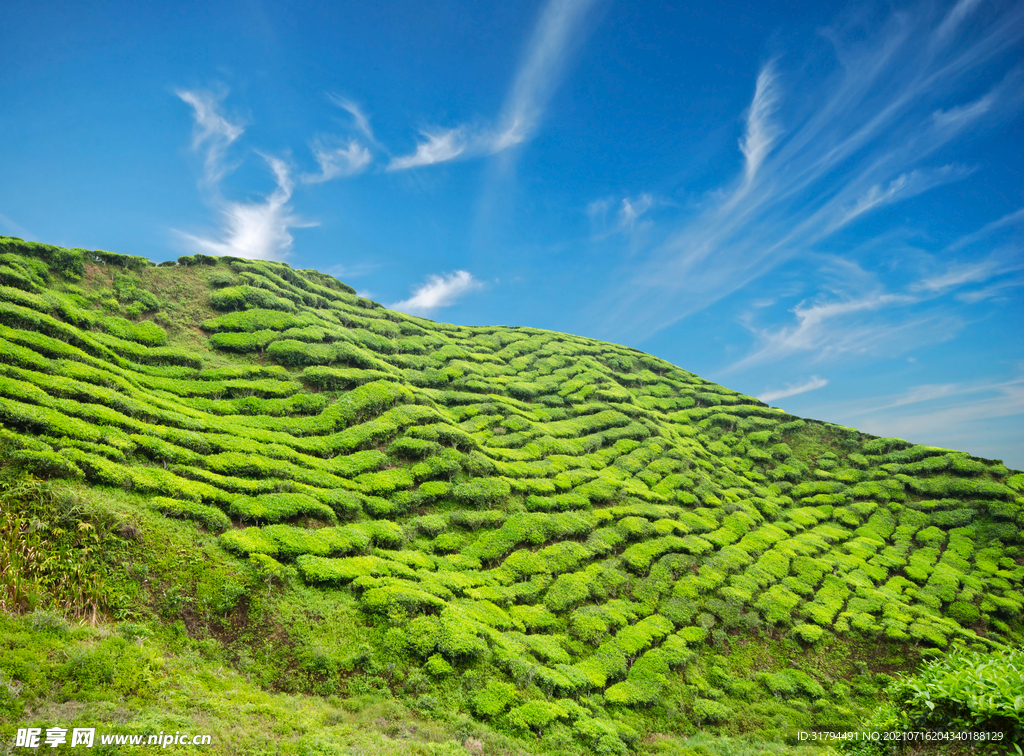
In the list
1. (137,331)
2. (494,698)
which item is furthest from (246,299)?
→ (494,698)

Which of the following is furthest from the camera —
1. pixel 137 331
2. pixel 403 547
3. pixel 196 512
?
pixel 137 331

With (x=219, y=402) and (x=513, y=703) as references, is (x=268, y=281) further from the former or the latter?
(x=513, y=703)

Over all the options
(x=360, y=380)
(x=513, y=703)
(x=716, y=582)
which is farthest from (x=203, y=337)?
(x=716, y=582)

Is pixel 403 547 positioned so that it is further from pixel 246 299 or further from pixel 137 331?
pixel 246 299

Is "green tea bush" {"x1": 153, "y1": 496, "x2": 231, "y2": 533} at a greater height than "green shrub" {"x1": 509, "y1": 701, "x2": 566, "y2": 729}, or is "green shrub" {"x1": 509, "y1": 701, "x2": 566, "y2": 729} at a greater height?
"green tea bush" {"x1": 153, "y1": 496, "x2": 231, "y2": 533}

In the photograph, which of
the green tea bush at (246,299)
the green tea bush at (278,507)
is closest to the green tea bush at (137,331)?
the green tea bush at (246,299)

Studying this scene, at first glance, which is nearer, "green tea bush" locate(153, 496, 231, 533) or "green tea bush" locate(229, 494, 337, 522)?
"green tea bush" locate(153, 496, 231, 533)

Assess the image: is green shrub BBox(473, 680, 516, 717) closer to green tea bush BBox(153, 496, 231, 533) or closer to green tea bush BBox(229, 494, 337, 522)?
green tea bush BBox(229, 494, 337, 522)

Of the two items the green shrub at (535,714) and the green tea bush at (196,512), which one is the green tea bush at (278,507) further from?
the green shrub at (535,714)

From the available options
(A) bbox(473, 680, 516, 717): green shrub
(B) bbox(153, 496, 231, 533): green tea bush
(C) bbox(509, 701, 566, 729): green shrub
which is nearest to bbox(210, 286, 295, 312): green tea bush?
(B) bbox(153, 496, 231, 533): green tea bush

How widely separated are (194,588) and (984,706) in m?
21.3

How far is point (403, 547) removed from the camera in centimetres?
2503

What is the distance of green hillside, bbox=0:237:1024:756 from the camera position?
14992 mm

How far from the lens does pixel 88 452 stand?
19.3 m
